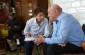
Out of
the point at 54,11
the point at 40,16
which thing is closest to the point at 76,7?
the point at 40,16

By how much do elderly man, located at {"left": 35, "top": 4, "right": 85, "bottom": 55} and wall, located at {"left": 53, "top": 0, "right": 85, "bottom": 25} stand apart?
77 centimetres

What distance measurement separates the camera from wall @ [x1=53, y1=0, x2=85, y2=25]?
412 cm

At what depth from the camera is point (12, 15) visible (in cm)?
868

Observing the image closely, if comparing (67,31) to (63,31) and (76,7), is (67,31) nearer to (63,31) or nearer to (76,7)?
(63,31)

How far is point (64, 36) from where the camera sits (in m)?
3.24

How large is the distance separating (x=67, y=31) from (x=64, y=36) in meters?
A: 0.08

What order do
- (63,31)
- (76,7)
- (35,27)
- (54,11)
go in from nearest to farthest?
1. (63,31)
2. (54,11)
3. (76,7)
4. (35,27)

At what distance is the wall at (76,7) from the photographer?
412cm

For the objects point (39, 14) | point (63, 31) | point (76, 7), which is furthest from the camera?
point (39, 14)

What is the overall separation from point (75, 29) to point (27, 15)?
18.9ft

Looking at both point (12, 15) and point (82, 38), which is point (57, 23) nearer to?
point (82, 38)

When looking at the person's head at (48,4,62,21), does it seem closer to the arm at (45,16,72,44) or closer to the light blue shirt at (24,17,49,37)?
the arm at (45,16,72,44)

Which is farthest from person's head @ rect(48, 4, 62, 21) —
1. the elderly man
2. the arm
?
the arm

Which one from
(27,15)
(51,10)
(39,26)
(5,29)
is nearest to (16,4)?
(27,15)
